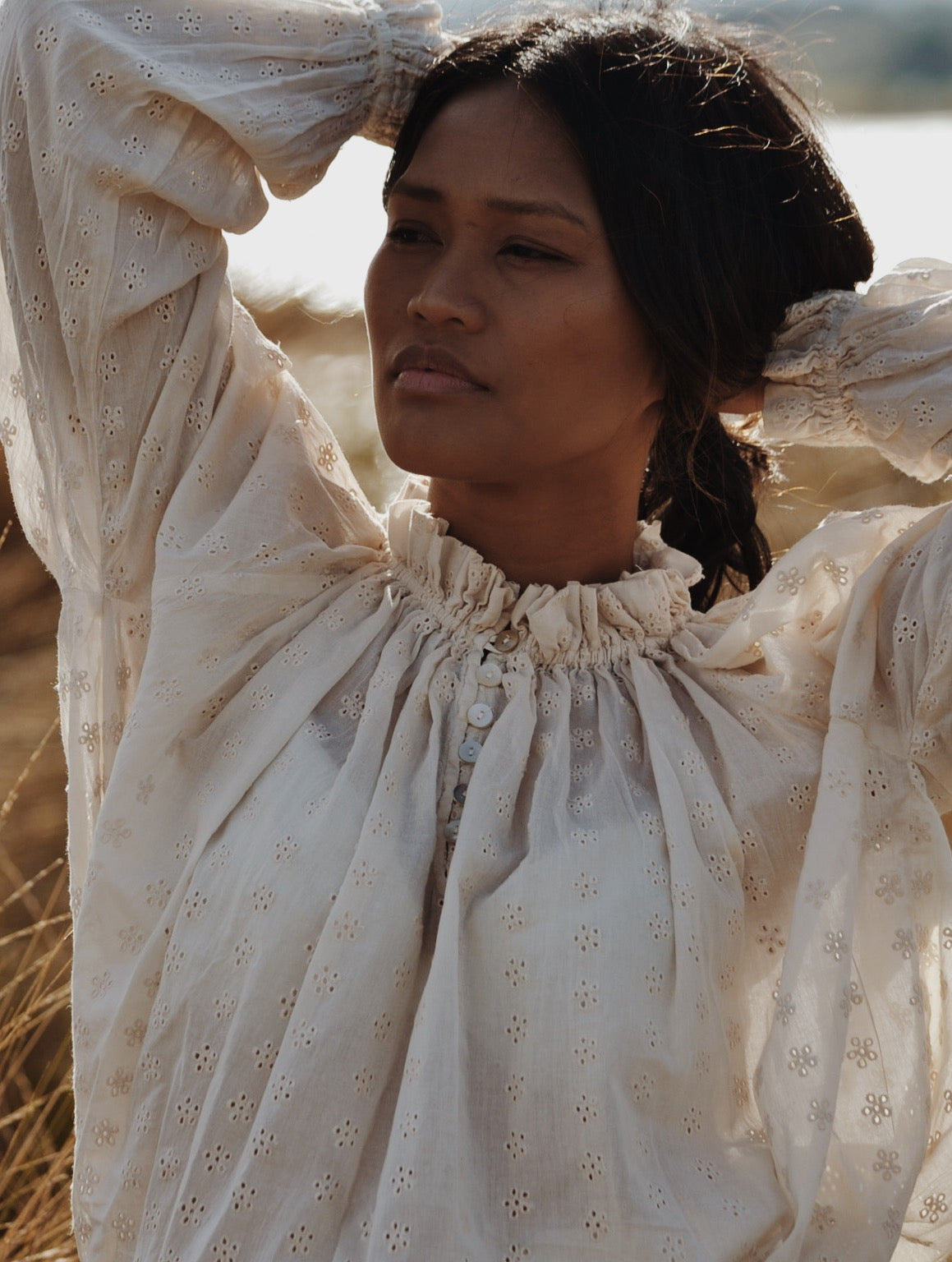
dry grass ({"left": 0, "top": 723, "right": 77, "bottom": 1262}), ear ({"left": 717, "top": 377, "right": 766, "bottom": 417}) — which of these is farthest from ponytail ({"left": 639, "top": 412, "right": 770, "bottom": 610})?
dry grass ({"left": 0, "top": 723, "right": 77, "bottom": 1262})

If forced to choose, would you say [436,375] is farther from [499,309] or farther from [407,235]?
[407,235]

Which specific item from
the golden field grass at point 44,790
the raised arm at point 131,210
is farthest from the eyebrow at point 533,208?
the golden field grass at point 44,790

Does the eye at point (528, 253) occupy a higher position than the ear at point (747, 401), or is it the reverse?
the eye at point (528, 253)

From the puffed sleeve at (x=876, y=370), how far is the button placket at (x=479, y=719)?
490 mm

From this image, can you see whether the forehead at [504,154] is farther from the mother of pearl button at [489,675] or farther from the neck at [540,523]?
the mother of pearl button at [489,675]

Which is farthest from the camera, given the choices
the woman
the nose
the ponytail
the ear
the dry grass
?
the dry grass

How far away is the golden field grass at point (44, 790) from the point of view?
2580mm

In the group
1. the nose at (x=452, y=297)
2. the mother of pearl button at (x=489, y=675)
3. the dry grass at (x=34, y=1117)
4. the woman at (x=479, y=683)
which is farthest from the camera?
the dry grass at (x=34, y=1117)

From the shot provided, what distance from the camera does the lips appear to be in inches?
68.8

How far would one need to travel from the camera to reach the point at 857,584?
1.80 meters

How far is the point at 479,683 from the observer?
1848 mm

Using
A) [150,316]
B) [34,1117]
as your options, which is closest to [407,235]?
[150,316]

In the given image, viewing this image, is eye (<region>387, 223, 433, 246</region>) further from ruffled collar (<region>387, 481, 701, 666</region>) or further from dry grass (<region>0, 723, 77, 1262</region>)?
dry grass (<region>0, 723, 77, 1262</region>)

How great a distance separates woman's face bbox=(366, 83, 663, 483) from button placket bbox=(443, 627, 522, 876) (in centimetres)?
22
